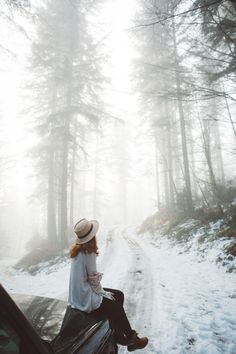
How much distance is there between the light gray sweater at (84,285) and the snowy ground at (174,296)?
163cm

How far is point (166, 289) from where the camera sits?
654 centimetres

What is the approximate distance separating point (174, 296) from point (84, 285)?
12.5 feet

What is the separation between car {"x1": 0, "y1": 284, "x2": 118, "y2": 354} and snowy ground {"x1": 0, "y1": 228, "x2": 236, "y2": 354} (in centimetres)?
199

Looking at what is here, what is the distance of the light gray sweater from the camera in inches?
117

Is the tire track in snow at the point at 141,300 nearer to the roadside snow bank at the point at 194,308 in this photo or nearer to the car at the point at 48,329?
the roadside snow bank at the point at 194,308

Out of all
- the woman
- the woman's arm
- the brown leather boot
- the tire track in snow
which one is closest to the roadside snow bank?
the tire track in snow

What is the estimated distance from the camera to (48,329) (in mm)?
2217

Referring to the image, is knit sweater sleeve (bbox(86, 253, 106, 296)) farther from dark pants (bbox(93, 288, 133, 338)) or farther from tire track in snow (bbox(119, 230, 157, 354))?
tire track in snow (bbox(119, 230, 157, 354))

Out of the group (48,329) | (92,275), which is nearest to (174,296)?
(92,275)

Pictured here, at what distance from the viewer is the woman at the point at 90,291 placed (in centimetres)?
301

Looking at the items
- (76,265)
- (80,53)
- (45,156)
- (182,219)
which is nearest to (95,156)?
(45,156)

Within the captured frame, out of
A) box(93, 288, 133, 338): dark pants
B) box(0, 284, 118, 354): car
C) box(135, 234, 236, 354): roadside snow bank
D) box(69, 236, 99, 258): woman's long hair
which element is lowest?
box(135, 234, 236, 354): roadside snow bank

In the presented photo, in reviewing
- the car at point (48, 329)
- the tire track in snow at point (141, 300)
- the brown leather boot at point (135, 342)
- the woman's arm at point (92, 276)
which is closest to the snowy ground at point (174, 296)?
the tire track in snow at point (141, 300)

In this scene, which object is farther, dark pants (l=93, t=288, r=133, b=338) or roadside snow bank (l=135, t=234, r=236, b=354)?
roadside snow bank (l=135, t=234, r=236, b=354)
